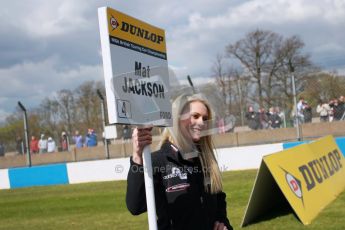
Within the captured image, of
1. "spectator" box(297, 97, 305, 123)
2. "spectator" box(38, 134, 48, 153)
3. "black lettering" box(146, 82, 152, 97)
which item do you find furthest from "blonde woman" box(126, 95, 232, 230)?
"spectator" box(38, 134, 48, 153)

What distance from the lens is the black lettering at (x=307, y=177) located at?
710 cm

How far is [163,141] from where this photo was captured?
301 centimetres

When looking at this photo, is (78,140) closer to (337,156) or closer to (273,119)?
(273,119)

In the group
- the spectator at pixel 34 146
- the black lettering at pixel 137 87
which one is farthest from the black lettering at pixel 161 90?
the spectator at pixel 34 146

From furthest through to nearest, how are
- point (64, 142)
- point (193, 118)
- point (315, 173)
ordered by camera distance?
point (64, 142), point (315, 173), point (193, 118)

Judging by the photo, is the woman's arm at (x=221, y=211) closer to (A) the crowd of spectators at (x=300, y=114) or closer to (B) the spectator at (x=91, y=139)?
(A) the crowd of spectators at (x=300, y=114)

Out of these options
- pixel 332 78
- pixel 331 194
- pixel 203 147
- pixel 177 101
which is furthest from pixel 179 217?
pixel 332 78

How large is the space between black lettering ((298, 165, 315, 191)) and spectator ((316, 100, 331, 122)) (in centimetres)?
777

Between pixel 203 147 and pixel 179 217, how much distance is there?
0.48 m

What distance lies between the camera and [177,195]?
285 centimetres

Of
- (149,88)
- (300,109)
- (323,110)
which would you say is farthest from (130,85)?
(323,110)

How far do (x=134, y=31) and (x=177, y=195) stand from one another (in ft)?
3.29

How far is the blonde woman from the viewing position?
2848mm

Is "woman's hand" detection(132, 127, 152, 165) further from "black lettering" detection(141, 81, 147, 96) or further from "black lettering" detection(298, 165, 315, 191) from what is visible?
"black lettering" detection(298, 165, 315, 191)
